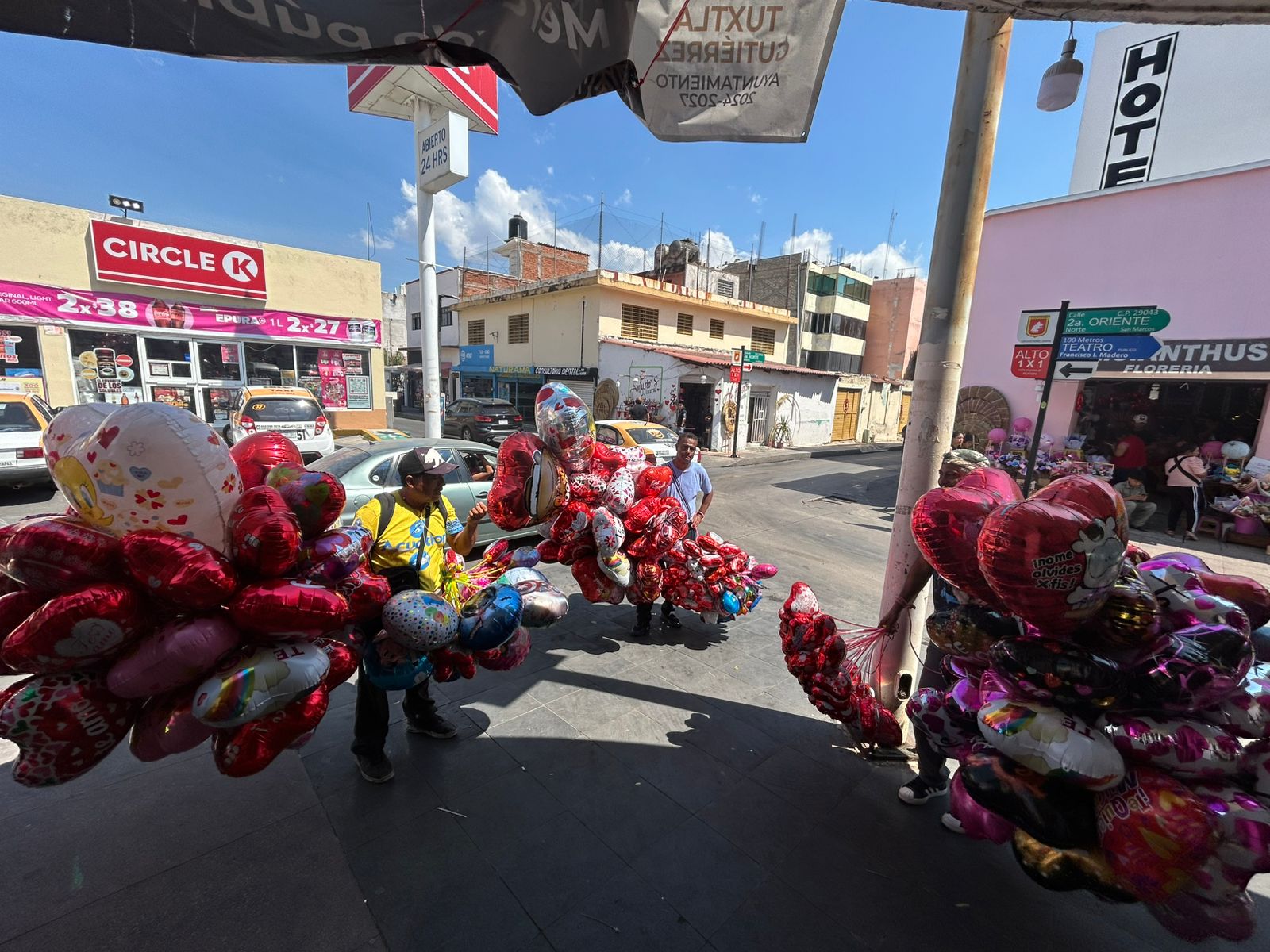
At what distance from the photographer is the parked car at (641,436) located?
9.59m

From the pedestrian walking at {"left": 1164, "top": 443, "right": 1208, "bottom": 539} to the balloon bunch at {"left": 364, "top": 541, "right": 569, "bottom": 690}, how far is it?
11136 mm

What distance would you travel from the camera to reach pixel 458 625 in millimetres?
2516

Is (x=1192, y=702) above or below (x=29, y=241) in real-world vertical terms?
below

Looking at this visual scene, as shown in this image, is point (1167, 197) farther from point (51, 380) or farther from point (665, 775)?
point (51, 380)

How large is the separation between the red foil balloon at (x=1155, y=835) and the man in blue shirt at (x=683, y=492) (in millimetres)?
2950

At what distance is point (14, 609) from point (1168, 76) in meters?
19.3

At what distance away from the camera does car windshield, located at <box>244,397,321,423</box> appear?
8.95m

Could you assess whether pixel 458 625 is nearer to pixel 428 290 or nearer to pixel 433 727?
pixel 433 727

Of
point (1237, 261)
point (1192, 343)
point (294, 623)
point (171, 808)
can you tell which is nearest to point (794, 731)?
point (294, 623)

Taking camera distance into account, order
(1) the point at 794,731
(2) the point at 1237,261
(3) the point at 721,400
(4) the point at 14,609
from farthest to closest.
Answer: (3) the point at 721,400
(2) the point at 1237,261
(1) the point at 794,731
(4) the point at 14,609

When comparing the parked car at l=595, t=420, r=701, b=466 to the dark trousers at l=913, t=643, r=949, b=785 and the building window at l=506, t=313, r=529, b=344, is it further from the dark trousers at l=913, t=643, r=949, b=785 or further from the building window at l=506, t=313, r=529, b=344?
the building window at l=506, t=313, r=529, b=344

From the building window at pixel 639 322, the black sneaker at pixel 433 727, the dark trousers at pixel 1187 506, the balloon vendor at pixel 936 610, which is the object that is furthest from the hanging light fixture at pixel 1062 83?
the building window at pixel 639 322

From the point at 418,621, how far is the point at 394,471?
3446mm

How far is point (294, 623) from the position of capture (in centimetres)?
177
